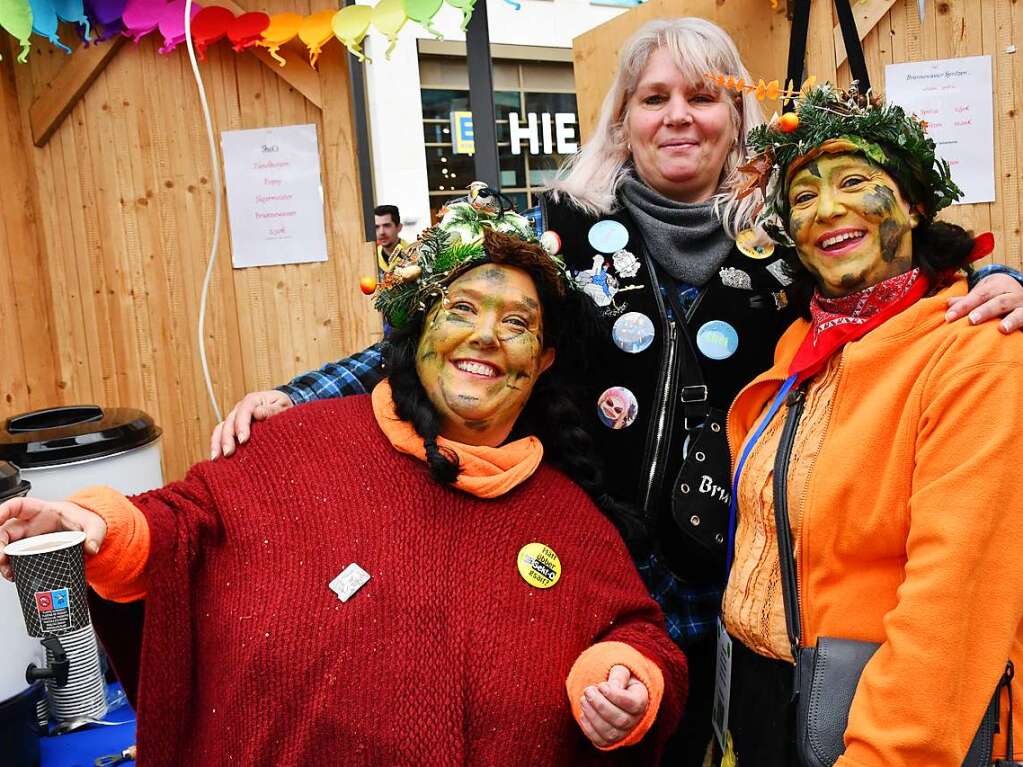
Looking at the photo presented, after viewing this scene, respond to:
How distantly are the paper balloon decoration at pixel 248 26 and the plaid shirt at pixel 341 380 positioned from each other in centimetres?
180

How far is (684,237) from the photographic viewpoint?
6.43 feet

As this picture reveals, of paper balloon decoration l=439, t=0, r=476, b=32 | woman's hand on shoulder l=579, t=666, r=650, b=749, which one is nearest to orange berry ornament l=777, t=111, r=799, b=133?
woman's hand on shoulder l=579, t=666, r=650, b=749

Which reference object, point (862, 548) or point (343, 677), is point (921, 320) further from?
point (343, 677)

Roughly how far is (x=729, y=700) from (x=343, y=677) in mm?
727

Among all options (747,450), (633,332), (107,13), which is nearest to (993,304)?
(747,450)

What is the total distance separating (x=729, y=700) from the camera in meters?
1.58

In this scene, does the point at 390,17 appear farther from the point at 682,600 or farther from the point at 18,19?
the point at 682,600

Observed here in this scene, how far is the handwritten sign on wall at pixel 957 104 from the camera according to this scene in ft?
10.0

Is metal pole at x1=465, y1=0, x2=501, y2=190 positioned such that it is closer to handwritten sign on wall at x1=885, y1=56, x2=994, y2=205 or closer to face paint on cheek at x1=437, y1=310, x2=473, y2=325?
handwritten sign on wall at x1=885, y1=56, x2=994, y2=205

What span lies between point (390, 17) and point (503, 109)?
6415 millimetres

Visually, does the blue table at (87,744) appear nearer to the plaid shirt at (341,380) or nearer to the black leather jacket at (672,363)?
the plaid shirt at (341,380)

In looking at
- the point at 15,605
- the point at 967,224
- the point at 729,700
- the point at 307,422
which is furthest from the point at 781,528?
the point at 967,224

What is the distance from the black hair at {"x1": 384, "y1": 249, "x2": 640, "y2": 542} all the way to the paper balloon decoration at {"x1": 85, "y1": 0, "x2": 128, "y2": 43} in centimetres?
227

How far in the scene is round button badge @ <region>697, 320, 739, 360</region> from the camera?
74.5 inches
